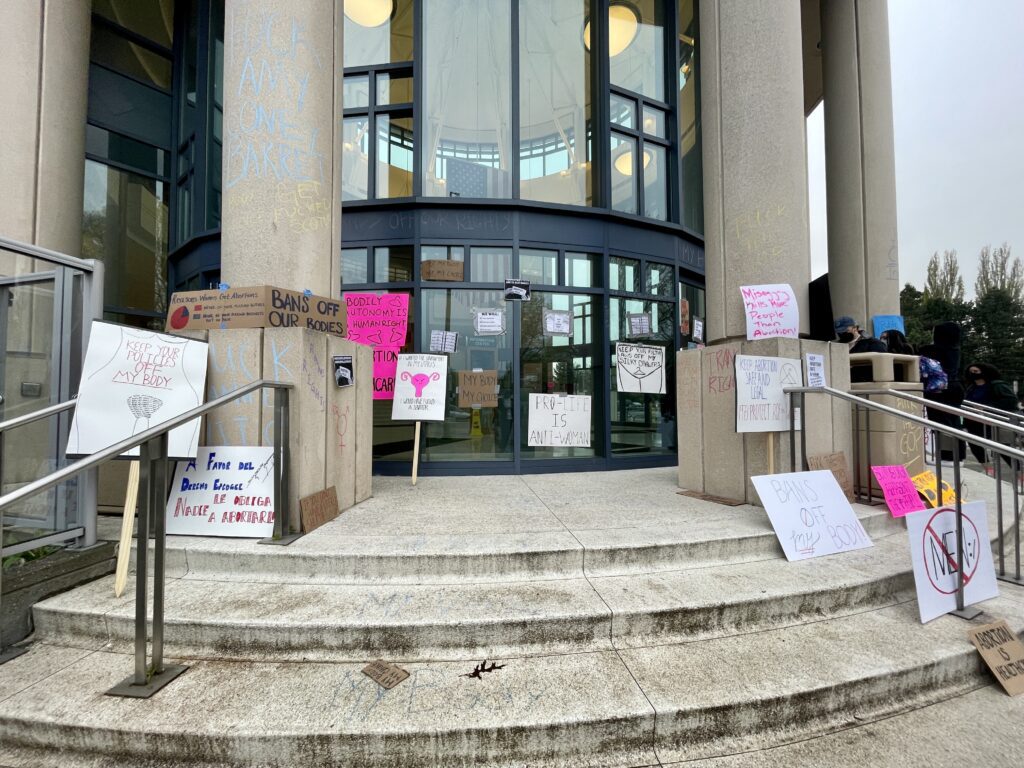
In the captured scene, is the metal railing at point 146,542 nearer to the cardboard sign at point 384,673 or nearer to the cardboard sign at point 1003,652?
the cardboard sign at point 384,673

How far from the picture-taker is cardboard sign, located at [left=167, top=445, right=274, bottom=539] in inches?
138

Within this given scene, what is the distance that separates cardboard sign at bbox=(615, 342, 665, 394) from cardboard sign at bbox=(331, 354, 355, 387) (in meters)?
3.93

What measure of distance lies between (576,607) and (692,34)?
34.1ft

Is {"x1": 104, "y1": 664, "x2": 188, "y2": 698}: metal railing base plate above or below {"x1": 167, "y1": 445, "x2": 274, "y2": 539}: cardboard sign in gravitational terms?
below

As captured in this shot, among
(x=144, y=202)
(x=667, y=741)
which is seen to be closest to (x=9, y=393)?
(x=667, y=741)

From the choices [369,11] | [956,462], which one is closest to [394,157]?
[369,11]

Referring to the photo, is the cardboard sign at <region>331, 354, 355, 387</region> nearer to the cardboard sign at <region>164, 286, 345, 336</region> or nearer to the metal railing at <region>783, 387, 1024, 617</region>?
the cardboard sign at <region>164, 286, 345, 336</region>

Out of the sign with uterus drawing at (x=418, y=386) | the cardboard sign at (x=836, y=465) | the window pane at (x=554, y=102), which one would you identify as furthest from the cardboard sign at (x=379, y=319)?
the cardboard sign at (x=836, y=465)

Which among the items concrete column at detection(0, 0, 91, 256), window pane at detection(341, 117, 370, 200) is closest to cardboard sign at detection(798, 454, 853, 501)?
window pane at detection(341, 117, 370, 200)

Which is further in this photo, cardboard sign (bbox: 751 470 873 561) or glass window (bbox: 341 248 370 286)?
glass window (bbox: 341 248 370 286)

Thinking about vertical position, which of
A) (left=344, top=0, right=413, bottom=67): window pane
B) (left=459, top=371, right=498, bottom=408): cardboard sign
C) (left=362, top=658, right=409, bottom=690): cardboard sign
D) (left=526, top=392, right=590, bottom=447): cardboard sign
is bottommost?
(left=362, top=658, right=409, bottom=690): cardboard sign

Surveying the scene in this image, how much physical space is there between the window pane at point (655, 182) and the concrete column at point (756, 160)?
8.20 feet

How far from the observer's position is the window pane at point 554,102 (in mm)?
7301

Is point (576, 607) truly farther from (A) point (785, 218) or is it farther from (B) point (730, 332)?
(A) point (785, 218)
